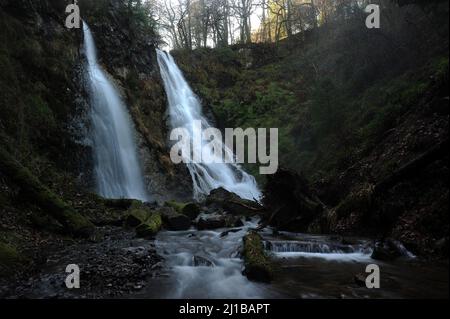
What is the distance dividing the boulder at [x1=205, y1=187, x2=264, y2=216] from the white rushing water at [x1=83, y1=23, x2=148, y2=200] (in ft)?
12.5

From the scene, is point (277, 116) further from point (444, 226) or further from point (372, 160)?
point (444, 226)

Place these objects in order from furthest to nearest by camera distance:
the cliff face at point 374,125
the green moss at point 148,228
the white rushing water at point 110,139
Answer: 1. the white rushing water at point 110,139
2. the green moss at point 148,228
3. the cliff face at point 374,125

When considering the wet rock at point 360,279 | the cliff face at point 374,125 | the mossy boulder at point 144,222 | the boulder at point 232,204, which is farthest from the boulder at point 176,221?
the wet rock at point 360,279

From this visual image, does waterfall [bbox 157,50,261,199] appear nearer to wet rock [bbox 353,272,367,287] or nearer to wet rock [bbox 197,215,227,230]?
wet rock [bbox 197,215,227,230]

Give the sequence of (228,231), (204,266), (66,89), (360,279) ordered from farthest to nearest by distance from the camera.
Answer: (66,89) < (228,231) < (204,266) < (360,279)

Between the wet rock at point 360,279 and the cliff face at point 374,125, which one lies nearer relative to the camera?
the wet rock at point 360,279

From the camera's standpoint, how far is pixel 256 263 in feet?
24.1

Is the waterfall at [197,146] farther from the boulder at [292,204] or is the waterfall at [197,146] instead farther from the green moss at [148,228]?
the green moss at [148,228]

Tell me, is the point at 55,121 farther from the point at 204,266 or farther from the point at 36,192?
the point at 204,266

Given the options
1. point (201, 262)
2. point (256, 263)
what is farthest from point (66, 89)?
point (256, 263)

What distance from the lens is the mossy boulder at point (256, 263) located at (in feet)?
23.2

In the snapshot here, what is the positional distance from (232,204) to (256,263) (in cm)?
856

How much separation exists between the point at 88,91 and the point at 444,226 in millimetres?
16851

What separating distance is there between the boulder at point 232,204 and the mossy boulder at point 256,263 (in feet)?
16.4
